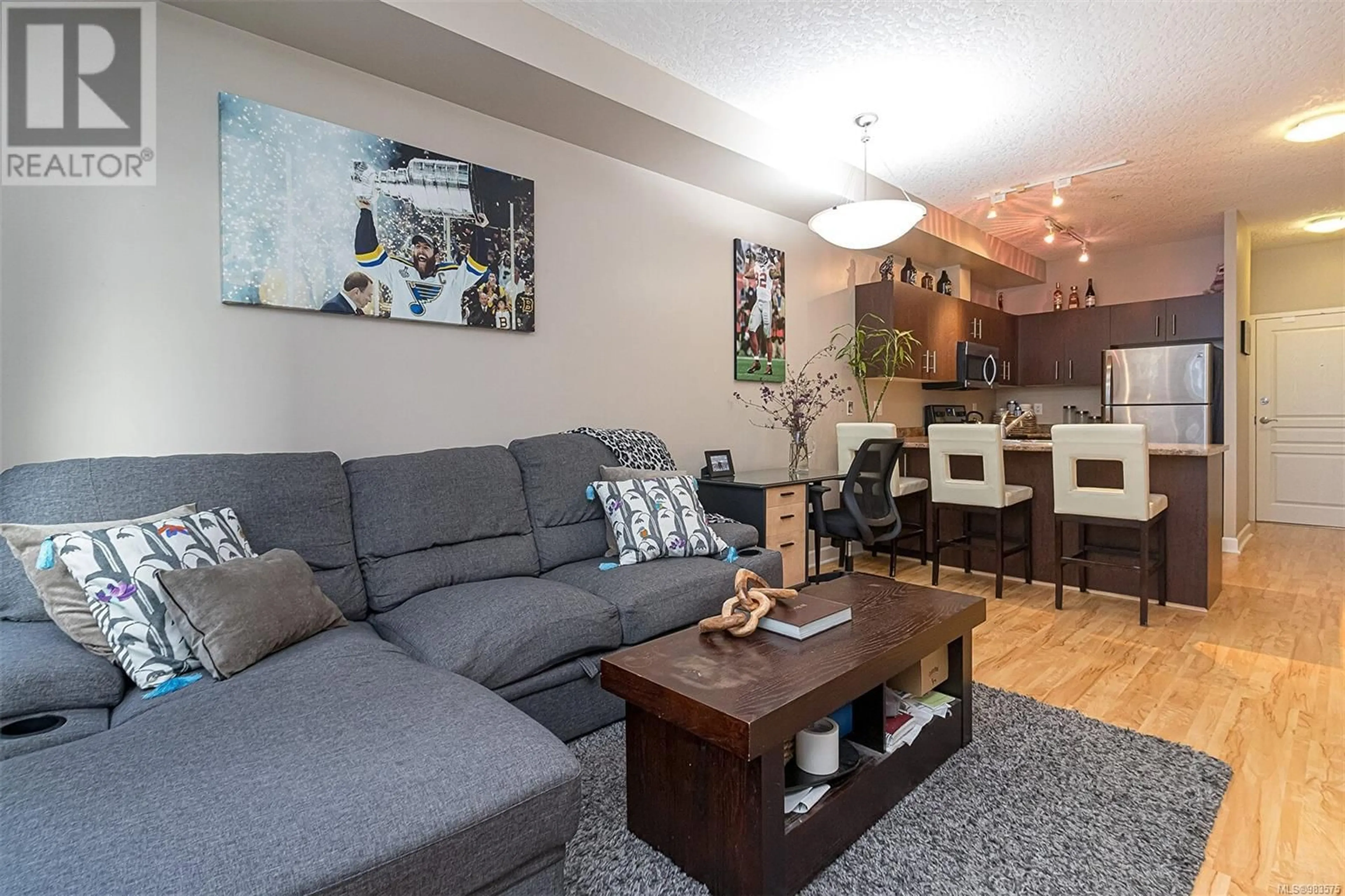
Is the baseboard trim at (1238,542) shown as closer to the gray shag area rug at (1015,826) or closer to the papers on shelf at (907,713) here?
the gray shag area rug at (1015,826)

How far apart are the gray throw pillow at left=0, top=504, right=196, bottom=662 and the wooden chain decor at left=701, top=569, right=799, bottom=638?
4.89 feet

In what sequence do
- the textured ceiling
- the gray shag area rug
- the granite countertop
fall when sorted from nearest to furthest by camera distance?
the gray shag area rug < the textured ceiling < the granite countertop

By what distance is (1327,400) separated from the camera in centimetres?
580

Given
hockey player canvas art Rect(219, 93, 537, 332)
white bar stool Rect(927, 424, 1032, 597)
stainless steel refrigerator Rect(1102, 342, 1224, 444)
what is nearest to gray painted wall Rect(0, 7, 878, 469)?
hockey player canvas art Rect(219, 93, 537, 332)

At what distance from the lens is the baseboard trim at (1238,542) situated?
16.3 ft

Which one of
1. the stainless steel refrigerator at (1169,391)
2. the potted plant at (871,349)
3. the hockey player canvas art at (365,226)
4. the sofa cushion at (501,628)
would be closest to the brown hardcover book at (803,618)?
the sofa cushion at (501,628)

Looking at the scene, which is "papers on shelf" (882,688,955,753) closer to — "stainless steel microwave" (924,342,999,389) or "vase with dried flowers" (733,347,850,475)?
"vase with dried flowers" (733,347,850,475)

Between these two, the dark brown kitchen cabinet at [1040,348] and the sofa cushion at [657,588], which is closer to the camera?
the sofa cushion at [657,588]

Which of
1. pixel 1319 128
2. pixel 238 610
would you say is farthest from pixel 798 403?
pixel 238 610

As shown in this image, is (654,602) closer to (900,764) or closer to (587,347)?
(900,764)

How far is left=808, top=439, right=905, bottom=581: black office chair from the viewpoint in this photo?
3.49m

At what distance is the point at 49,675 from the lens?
4.46ft

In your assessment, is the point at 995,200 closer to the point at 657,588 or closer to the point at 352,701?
the point at 657,588

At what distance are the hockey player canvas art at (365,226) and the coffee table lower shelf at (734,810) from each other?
1.93 meters
